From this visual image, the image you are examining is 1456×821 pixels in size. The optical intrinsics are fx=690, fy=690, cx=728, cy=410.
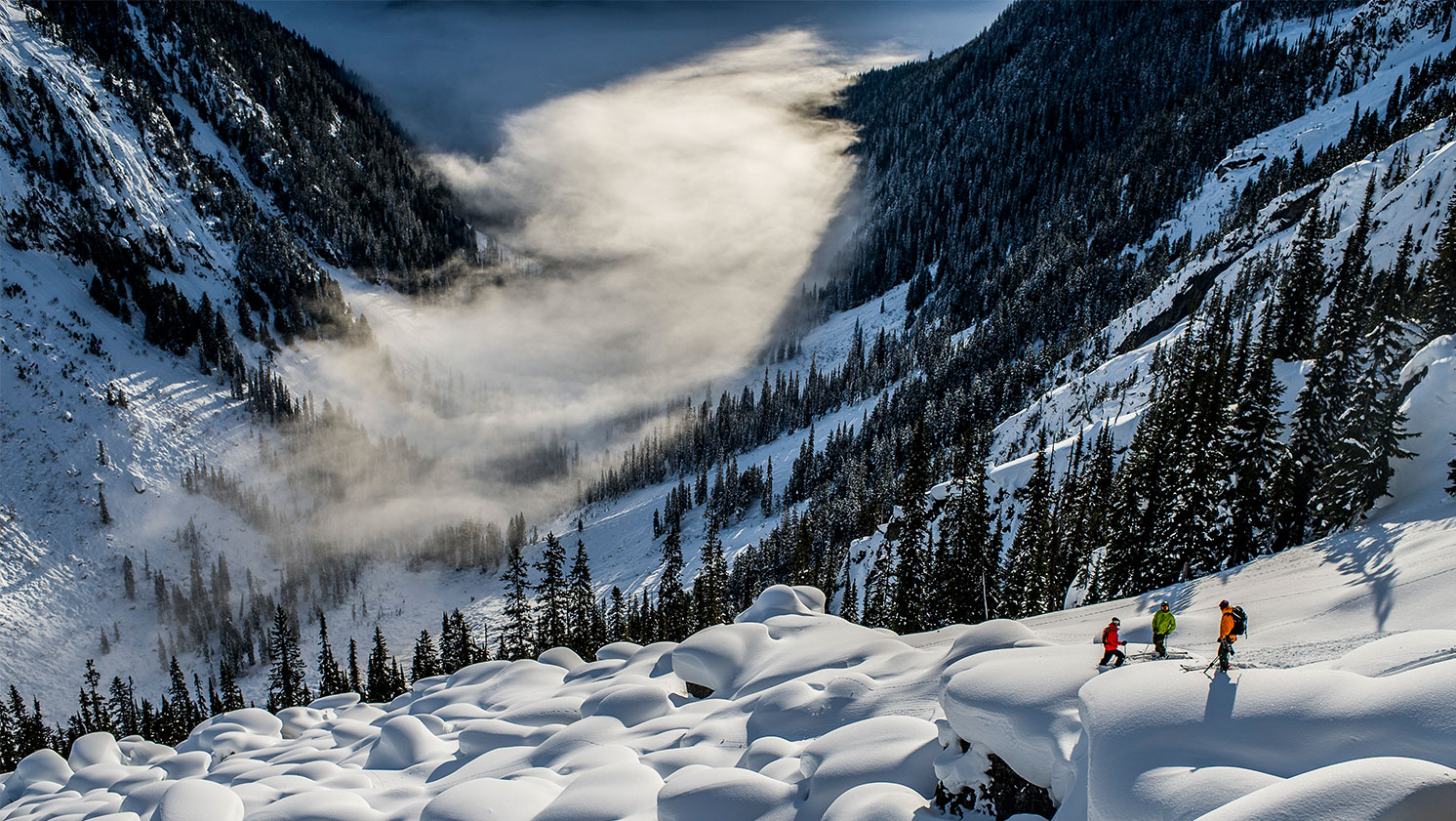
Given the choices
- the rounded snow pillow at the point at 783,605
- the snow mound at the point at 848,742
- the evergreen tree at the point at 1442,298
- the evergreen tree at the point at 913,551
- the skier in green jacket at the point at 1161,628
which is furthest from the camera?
the evergreen tree at the point at 913,551

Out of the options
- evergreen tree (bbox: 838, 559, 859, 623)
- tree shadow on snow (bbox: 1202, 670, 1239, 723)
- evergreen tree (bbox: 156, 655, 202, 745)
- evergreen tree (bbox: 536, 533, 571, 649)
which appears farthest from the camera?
evergreen tree (bbox: 156, 655, 202, 745)

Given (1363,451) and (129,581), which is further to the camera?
(129,581)

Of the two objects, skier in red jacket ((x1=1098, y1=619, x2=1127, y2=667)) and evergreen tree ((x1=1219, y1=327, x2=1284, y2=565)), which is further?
evergreen tree ((x1=1219, y1=327, x2=1284, y2=565))

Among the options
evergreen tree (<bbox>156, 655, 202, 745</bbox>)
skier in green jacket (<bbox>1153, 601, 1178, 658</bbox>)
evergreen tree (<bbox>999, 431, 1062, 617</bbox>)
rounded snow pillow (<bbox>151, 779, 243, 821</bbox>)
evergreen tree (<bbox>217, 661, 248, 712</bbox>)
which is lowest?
evergreen tree (<bbox>217, 661, 248, 712</bbox>)

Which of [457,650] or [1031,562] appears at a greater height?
[1031,562]

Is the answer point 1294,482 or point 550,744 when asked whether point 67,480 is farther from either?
point 1294,482

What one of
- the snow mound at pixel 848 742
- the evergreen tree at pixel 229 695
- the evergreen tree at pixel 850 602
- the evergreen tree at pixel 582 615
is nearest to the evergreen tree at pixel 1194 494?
the snow mound at pixel 848 742

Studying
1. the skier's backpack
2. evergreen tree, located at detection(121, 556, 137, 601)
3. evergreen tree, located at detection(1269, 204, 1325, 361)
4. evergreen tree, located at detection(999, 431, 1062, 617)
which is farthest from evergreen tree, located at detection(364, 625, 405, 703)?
evergreen tree, located at detection(121, 556, 137, 601)

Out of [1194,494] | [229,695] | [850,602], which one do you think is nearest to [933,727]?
[1194,494]

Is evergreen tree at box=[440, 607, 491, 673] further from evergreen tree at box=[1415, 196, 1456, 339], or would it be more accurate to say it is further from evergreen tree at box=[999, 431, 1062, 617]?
evergreen tree at box=[1415, 196, 1456, 339]

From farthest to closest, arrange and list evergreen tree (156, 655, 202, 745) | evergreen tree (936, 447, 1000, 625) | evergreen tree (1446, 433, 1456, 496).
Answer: evergreen tree (156, 655, 202, 745), evergreen tree (936, 447, 1000, 625), evergreen tree (1446, 433, 1456, 496)

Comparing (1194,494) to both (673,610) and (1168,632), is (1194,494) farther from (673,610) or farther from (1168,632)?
(673,610)

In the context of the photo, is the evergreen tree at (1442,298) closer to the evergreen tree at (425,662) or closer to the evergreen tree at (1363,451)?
the evergreen tree at (1363,451)

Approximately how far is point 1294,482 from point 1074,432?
79106 millimetres
